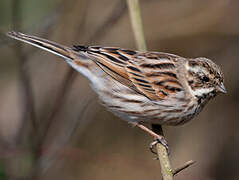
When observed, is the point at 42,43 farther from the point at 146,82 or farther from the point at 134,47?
the point at 134,47

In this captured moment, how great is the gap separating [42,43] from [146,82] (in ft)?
4.62

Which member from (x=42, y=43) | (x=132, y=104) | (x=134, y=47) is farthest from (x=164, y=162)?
(x=134, y=47)

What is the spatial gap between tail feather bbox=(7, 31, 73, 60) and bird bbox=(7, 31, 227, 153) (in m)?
0.01

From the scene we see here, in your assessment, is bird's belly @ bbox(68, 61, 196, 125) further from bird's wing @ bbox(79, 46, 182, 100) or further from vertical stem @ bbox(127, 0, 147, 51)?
vertical stem @ bbox(127, 0, 147, 51)

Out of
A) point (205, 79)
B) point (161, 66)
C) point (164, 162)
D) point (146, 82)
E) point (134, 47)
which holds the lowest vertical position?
point (164, 162)

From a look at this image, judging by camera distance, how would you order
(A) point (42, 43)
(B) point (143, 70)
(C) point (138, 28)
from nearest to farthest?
1. (A) point (42, 43)
2. (C) point (138, 28)
3. (B) point (143, 70)

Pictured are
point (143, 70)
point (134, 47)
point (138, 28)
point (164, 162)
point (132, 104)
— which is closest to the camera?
point (164, 162)

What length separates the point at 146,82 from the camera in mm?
6551

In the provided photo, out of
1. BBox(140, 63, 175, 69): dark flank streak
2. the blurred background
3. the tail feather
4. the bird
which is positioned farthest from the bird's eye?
the blurred background

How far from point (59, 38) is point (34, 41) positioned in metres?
3.49

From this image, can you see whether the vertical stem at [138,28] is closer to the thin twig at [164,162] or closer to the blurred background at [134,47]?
the thin twig at [164,162]

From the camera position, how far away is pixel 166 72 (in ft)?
21.5

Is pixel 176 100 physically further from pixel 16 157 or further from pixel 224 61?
pixel 224 61

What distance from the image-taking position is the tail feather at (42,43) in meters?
5.94
